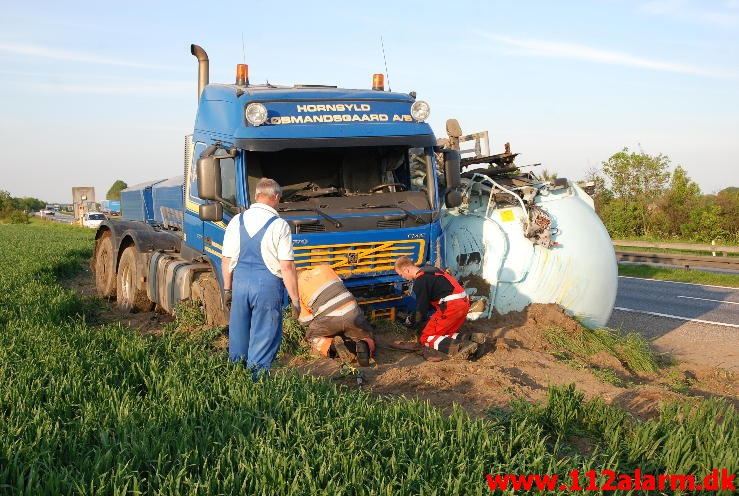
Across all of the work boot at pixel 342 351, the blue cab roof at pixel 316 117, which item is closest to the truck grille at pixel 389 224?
the blue cab roof at pixel 316 117

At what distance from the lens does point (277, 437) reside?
411 cm

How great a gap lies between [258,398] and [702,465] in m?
2.65

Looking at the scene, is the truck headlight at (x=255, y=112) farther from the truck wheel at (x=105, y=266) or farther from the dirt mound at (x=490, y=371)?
the truck wheel at (x=105, y=266)

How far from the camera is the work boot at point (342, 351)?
6.90 metres

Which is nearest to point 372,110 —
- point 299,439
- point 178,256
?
point 178,256

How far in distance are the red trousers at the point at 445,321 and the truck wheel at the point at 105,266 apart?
641 centimetres

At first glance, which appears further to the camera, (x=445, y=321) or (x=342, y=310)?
(x=445, y=321)

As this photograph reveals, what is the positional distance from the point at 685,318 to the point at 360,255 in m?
7.91

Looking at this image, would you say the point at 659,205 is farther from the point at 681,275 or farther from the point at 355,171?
the point at 355,171

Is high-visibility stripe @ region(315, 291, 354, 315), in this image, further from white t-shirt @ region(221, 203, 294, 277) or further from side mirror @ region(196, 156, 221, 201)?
side mirror @ region(196, 156, 221, 201)

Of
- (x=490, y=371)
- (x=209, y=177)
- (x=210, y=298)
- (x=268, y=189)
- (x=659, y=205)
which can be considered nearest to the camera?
(x=268, y=189)

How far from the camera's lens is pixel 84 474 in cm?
354

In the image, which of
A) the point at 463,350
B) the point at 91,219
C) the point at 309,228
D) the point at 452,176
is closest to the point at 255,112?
the point at 309,228

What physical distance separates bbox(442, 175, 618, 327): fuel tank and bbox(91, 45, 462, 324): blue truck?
0.78 metres
